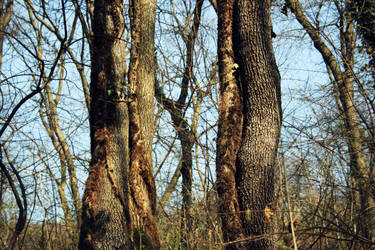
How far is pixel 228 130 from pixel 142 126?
7.10 feet

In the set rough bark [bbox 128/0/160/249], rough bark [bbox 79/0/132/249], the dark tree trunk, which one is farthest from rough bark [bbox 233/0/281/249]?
rough bark [bbox 128/0/160/249]

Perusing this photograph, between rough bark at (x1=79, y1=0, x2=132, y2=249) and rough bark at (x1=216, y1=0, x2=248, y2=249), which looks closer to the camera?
rough bark at (x1=216, y1=0, x2=248, y2=249)

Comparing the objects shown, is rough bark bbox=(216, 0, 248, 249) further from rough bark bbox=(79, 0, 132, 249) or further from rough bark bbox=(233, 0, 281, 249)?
rough bark bbox=(79, 0, 132, 249)

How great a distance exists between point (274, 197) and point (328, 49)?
744cm

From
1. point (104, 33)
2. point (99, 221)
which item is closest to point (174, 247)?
point (99, 221)

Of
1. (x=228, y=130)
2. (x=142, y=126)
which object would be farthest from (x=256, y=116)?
(x=142, y=126)

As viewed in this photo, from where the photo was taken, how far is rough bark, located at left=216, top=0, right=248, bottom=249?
3584 millimetres

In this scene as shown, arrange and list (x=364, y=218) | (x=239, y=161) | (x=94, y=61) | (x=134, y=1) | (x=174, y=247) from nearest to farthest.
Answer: (x=364, y=218)
(x=239, y=161)
(x=94, y=61)
(x=174, y=247)
(x=134, y=1)

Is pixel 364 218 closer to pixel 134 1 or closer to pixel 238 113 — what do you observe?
pixel 238 113

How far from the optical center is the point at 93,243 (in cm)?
421

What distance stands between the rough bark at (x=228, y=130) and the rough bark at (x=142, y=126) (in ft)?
5.22

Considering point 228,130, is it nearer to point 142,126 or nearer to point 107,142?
point 107,142

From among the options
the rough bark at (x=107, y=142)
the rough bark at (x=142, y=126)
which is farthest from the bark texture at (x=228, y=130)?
the rough bark at (x=142, y=126)

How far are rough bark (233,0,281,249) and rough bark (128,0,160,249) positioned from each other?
184 cm
